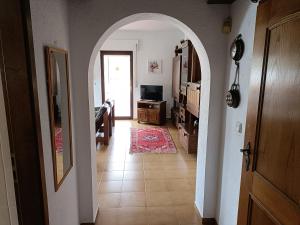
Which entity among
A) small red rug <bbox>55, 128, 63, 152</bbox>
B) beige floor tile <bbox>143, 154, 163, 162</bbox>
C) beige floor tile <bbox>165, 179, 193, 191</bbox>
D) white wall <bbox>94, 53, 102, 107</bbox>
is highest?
white wall <bbox>94, 53, 102, 107</bbox>

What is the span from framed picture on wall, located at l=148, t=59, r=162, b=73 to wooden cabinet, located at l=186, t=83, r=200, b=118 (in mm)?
2533

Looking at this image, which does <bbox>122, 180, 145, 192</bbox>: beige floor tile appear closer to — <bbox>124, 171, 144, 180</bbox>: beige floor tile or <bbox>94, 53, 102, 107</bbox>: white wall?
<bbox>124, 171, 144, 180</bbox>: beige floor tile

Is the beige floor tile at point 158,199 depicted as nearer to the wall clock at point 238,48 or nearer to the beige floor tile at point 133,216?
the beige floor tile at point 133,216

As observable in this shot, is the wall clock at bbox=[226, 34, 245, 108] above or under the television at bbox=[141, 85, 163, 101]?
above

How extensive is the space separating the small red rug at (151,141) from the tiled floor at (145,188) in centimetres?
19

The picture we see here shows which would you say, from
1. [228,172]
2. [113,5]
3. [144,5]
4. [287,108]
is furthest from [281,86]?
[113,5]

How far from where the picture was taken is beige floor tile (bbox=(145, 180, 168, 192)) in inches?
113

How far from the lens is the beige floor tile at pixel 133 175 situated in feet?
10.4

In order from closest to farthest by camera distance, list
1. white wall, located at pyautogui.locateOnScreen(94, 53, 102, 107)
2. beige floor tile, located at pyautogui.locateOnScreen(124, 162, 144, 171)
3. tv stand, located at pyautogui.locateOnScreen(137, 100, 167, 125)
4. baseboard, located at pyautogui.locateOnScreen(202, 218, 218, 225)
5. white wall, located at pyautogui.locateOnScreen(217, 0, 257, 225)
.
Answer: white wall, located at pyautogui.locateOnScreen(217, 0, 257, 225) → baseboard, located at pyautogui.locateOnScreen(202, 218, 218, 225) → beige floor tile, located at pyautogui.locateOnScreen(124, 162, 144, 171) → tv stand, located at pyautogui.locateOnScreen(137, 100, 167, 125) → white wall, located at pyautogui.locateOnScreen(94, 53, 102, 107)

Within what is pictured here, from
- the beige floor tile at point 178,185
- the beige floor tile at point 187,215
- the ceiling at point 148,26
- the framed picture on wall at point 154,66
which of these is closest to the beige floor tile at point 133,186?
the beige floor tile at point 178,185

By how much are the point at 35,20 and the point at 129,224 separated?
1.99m

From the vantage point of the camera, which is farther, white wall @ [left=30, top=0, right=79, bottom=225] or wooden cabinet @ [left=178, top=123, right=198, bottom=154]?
wooden cabinet @ [left=178, top=123, right=198, bottom=154]

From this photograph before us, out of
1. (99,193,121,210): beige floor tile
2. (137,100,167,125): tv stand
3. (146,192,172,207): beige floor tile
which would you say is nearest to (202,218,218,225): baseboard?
(146,192,172,207): beige floor tile

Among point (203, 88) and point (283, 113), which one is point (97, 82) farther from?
point (283, 113)
